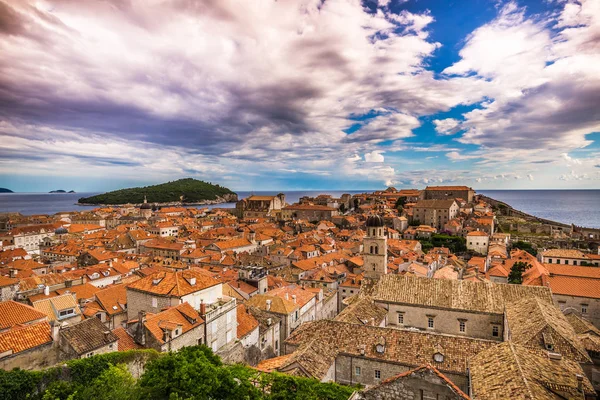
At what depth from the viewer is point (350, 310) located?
26734 mm

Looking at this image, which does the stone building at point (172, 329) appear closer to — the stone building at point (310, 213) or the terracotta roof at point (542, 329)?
the terracotta roof at point (542, 329)

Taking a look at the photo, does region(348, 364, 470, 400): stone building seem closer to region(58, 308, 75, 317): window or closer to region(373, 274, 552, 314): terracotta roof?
region(373, 274, 552, 314): terracotta roof

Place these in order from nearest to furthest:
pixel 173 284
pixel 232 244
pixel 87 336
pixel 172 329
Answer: pixel 87 336 → pixel 172 329 → pixel 173 284 → pixel 232 244

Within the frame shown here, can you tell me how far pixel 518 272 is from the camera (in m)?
46.4

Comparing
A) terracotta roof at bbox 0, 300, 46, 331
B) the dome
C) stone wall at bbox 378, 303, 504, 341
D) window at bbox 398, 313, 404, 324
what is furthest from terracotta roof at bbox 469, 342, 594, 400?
terracotta roof at bbox 0, 300, 46, 331

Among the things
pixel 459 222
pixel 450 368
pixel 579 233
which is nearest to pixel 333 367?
pixel 450 368

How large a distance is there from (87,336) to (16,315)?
843cm

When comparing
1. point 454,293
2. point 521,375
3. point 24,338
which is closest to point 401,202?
point 454,293

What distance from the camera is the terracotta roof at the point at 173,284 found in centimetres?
2464

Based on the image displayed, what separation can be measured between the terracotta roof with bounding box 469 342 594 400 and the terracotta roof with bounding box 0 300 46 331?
1099 inches

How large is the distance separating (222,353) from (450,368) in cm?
1426

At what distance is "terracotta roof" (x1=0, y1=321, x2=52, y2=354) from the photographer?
1688 cm

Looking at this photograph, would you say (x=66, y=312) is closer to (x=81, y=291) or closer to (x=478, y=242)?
(x=81, y=291)

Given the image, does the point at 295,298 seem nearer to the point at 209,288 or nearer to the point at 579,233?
the point at 209,288
